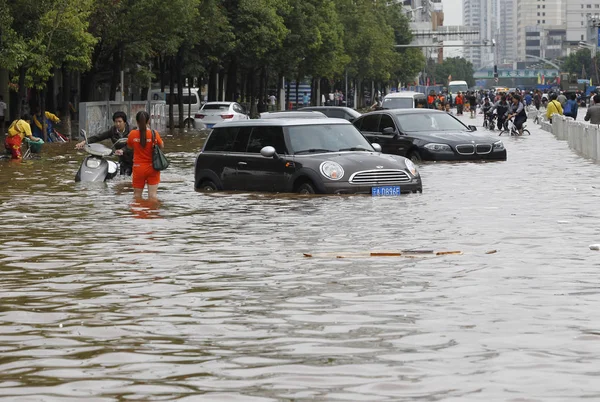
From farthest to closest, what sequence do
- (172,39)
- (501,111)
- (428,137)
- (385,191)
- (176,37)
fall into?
(501,111) → (176,37) → (172,39) → (428,137) → (385,191)

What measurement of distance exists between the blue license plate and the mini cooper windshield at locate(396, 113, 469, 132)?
39.1 feet

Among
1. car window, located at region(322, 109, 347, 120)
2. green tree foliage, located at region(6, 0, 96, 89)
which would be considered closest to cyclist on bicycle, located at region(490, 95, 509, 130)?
car window, located at region(322, 109, 347, 120)

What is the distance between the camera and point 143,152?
67.0 feet

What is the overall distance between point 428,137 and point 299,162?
11.8m

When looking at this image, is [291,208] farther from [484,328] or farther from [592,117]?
[592,117]

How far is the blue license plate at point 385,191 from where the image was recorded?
21266 millimetres

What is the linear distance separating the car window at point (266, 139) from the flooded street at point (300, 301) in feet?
4.34

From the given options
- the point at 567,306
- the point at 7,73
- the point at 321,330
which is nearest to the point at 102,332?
the point at 321,330

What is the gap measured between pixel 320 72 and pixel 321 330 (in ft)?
274

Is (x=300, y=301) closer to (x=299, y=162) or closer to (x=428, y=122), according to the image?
(x=299, y=162)

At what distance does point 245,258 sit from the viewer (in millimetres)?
13672

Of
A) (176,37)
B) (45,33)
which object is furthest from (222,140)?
(176,37)

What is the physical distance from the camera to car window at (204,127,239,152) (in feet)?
75.3

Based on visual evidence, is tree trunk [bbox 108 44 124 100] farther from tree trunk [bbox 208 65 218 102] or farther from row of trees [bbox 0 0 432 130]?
tree trunk [bbox 208 65 218 102]
